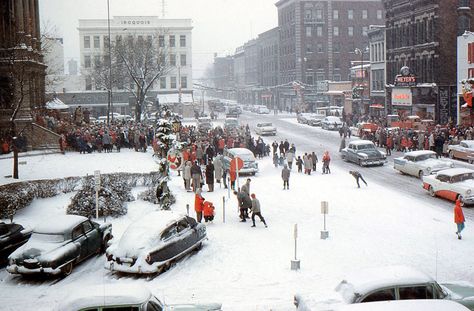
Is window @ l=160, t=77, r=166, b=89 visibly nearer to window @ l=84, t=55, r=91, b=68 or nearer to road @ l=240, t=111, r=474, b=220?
window @ l=84, t=55, r=91, b=68

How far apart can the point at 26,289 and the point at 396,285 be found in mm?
9369

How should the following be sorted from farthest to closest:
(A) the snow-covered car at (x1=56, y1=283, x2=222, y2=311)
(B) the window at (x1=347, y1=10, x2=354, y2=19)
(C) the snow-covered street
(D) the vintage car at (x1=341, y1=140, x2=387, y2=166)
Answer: (B) the window at (x1=347, y1=10, x2=354, y2=19) → (D) the vintage car at (x1=341, y1=140, x2=387, y2=166) → (C) the snow-covered street → (A) the snow-covered car at (x1=56, y1=283, x2=222, y2=311)

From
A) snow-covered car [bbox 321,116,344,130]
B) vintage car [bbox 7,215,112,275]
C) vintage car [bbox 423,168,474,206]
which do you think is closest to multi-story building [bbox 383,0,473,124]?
snow-covered car [bbox 321,116,344,130]

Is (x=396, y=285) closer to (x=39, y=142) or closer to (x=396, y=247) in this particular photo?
(x=396, y=247)

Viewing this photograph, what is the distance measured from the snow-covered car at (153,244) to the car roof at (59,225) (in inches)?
52.3

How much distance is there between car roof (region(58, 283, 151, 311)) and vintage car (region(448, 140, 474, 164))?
92.9 ft

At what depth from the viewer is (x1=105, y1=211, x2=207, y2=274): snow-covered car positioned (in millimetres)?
15859

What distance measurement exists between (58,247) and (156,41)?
78.6 m

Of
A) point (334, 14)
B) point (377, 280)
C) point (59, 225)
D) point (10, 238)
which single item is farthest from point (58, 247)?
point (334, 14)

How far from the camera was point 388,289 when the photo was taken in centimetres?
1116

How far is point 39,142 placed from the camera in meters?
40.4

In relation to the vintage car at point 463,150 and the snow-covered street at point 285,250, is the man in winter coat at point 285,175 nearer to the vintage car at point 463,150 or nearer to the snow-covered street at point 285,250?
the snow-covered street at point 285,250

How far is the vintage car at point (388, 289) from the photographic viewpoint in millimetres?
11141

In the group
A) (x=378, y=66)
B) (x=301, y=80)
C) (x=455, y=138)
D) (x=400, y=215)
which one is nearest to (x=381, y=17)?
(x=301, y=80)
